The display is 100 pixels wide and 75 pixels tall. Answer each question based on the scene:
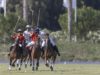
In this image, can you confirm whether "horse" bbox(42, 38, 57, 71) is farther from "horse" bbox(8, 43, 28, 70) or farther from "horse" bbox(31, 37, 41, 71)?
"horse" bbox(8, 43, 28, 70)

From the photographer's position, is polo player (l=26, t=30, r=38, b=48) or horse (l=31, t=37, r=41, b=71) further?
polo player (l=26, t=30, r=38, b=48)

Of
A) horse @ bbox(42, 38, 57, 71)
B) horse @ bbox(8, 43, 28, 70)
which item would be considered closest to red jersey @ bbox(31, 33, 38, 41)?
horse @ bbox(42, 38, 57, 71)

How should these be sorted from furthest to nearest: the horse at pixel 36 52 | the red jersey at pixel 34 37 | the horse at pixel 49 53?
the horse at pixel 49 53 → the red jersey at pixel 34 37 → the horse at pixel 36 52

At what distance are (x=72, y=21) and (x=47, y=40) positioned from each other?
30.5 metres

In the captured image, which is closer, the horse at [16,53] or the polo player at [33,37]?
the horse at [16,53]

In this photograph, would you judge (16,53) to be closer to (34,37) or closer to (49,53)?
(34,37)

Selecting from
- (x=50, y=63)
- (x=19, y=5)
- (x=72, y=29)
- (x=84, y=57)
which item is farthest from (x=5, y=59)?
(x=19, y=5)

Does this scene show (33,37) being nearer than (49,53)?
Yes

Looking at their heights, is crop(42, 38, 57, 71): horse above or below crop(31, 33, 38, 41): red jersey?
below

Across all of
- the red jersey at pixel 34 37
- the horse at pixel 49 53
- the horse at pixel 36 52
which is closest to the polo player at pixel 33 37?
the red jersey at pixel 34 37

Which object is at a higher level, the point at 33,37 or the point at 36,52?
the point at 33,37

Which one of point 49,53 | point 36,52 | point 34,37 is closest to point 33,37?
point 34,37

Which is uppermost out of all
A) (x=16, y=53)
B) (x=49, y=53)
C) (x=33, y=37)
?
(x=33, y=37)

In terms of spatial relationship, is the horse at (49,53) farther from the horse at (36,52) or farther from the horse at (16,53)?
the horse at (16,53)
